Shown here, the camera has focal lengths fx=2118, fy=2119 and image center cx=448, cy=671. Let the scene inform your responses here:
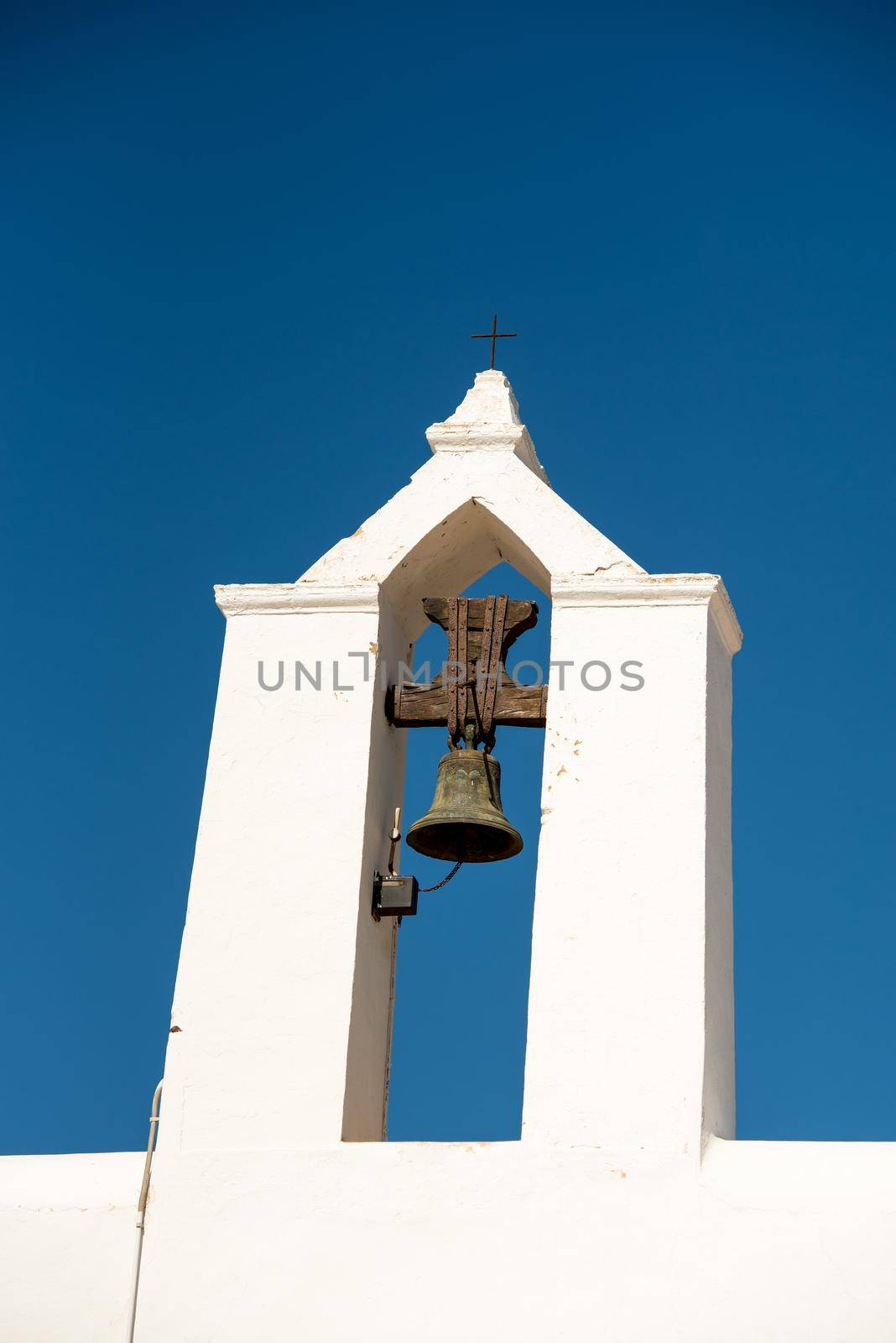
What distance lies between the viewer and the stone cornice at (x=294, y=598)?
7.71 metres

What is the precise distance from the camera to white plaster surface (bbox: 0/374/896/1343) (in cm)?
636

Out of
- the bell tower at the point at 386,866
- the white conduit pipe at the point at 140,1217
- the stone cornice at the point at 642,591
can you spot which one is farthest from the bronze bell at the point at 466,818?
the white conduit pipe at the point at 140,1217

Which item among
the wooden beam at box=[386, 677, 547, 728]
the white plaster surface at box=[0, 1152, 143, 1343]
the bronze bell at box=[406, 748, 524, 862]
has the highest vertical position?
the wooden beam at box=[386, 677, 547, 728]

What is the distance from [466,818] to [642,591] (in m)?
1.02

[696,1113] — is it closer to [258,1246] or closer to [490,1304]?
[490,1304]

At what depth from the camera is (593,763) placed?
23.7 feet

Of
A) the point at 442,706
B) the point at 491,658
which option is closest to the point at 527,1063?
the point at 442,706

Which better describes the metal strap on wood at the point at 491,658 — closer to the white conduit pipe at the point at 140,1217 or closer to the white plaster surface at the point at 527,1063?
the white plaster surface at the point at 527,1063

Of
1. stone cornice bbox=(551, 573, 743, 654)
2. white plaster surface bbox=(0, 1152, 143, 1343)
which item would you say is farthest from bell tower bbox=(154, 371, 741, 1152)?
white plaster surface bbox=(0, 1152, 143, 1343)

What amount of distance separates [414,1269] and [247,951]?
1.24m

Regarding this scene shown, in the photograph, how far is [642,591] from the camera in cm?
749

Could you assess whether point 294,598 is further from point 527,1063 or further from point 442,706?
point 527,1063

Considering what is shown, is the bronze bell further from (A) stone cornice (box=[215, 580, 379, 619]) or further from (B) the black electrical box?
(A) stone cornice (box=[215, 580, 379, 619])

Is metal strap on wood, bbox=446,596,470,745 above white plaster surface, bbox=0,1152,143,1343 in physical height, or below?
above
